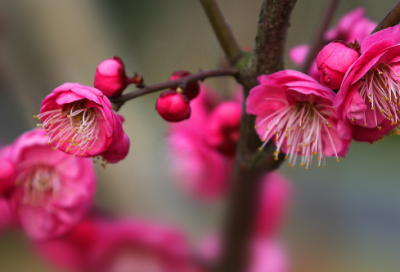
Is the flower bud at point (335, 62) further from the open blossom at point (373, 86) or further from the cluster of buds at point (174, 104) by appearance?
the cluster of buds at point (174, 104)

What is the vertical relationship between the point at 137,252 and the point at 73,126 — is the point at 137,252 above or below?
below

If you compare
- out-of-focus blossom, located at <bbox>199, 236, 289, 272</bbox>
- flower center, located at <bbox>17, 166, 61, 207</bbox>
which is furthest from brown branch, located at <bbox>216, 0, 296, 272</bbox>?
flower center, located at <bbox>17, 166, 61, 207</bbox>

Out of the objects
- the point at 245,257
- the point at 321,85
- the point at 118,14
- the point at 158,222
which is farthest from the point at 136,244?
the point at 118,14

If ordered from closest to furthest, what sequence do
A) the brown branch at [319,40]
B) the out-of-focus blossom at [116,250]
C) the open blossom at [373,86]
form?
the open blossom at [373,86] → the brown branch at [319,40] → the out-of-focus blossom at [116,250]

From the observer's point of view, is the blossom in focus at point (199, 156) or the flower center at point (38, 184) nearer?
the flower center at point (38, 184)

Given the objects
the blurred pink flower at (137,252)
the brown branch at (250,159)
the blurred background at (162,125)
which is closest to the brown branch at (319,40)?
the brown branch at (250,159)

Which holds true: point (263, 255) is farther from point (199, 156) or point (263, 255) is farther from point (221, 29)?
point (221, 29)

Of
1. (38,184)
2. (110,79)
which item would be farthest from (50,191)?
(110,79)
